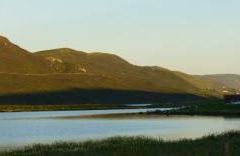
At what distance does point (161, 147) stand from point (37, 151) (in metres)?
9.37

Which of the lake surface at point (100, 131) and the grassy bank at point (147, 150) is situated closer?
the grassy bank at point (147, 150)

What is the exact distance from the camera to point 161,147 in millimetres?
43688

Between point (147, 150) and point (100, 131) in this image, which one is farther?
point (100, 131)

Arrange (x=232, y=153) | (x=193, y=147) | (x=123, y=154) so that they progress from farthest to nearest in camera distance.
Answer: (x=193, y=147), (x=123, y=154), (x=232, y=153)

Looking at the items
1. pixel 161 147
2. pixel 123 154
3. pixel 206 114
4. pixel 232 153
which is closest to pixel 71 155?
pixel 123 154

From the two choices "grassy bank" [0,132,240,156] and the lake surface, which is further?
the lake surface

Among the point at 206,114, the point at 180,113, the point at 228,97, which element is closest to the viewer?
the point at 206,114

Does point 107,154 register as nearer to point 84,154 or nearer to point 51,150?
point 84,154

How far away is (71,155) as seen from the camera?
4019 centimetres

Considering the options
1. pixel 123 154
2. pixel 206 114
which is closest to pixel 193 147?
pixel 123 154

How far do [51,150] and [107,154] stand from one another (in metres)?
7.00

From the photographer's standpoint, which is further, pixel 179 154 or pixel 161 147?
pixel 161 147

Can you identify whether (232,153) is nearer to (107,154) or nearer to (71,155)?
(107,154)

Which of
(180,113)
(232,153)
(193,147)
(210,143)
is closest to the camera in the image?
(232,153)
